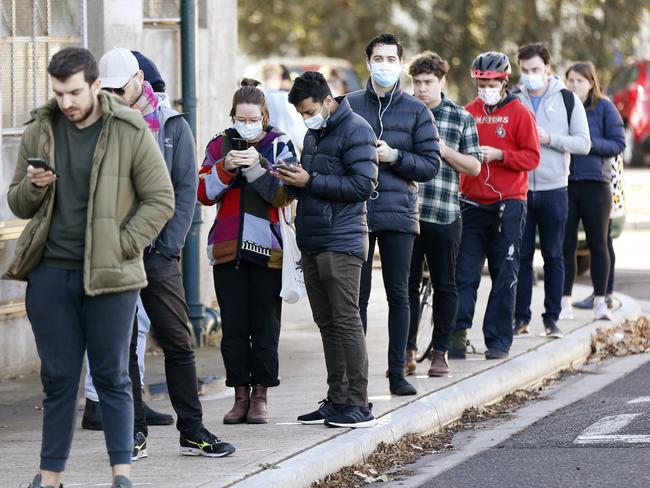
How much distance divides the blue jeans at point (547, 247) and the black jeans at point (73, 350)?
539 centimetres

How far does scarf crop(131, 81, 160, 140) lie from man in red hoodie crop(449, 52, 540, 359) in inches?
135

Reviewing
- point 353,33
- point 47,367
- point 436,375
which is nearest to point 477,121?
point 436,375

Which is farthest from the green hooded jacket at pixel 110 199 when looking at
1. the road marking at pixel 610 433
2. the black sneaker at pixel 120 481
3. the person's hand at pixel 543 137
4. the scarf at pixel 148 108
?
the person's hand at pixel 543 137

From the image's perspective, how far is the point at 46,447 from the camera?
6.36m

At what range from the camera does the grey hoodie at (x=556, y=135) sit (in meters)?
11.2

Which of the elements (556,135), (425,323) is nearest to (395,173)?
(425,323)

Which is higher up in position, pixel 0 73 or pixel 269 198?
pixel 0 73

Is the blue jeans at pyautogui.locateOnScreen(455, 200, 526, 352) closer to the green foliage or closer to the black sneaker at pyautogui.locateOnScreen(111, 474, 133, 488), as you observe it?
the black sneaker at pyautogui.locateOnScreen(111, 474, 133, 488)

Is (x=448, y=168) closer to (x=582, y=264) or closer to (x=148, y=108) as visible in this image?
(x=148, y=108)

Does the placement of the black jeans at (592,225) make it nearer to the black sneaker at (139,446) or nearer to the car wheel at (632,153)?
the black sneaker at (139,446)

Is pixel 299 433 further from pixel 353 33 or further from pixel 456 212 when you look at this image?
pixel 353 33

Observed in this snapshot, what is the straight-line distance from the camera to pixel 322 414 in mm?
8172

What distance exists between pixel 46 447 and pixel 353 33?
27.4m

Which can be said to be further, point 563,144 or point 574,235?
point 574,235
